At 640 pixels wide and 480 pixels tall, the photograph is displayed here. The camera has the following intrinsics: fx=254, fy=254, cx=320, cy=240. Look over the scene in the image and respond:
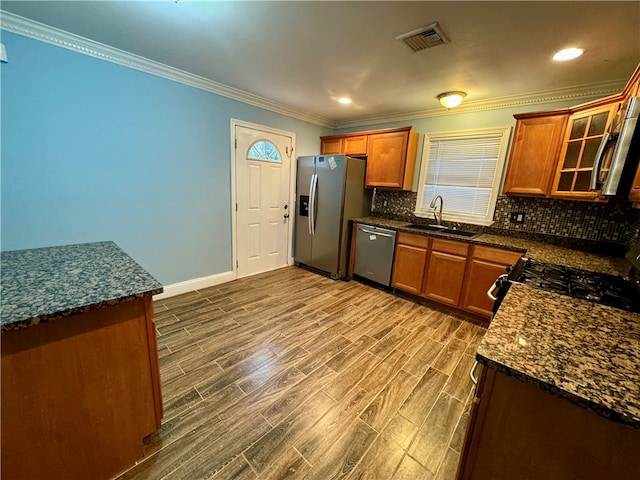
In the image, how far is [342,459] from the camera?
4.33 feet

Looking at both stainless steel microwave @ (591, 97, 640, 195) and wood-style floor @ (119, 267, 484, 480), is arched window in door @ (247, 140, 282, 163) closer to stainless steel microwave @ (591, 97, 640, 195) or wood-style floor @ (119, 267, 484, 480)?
wood-style floor @ (119, 267, 484, 480)

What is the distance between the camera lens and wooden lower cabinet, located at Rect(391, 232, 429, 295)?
303 cm

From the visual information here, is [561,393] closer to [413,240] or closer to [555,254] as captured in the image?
[555,254]

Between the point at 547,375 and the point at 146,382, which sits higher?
the point at 547,375

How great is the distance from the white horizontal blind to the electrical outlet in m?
0.21

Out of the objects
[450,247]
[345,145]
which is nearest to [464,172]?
[450,247]

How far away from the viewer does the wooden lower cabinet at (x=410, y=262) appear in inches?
119

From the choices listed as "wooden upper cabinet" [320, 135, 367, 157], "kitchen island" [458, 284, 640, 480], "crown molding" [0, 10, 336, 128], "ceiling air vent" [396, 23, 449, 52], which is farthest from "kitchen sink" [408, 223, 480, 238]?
"crown molding" [0, 10, 336, 128]

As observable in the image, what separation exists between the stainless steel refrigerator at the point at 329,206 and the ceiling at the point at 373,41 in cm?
105

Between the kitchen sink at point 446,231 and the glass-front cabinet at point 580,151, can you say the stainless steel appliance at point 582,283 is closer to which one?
the glass-front cabinet at point 580,151

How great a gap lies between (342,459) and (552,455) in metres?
0.96

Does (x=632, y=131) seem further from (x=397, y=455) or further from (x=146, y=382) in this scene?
(x=146, y=382)

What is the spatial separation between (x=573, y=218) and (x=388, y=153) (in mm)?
2112

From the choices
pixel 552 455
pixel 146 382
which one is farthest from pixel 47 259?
pixel 552 455
